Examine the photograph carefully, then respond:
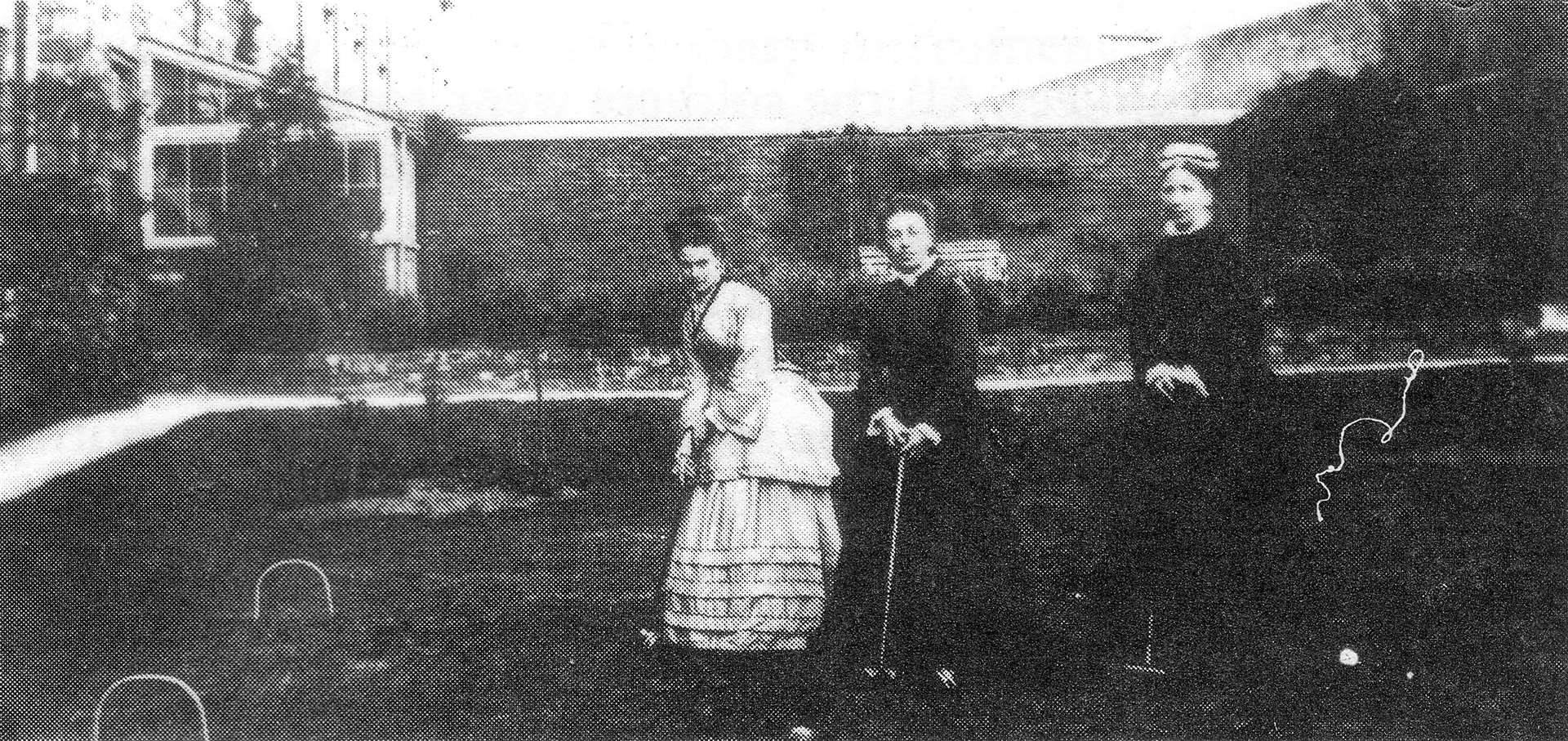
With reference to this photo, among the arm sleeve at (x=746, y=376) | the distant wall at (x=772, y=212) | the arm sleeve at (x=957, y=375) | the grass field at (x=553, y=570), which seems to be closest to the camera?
the arm sleeve at (x=957, y=375)

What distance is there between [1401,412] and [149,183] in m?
4.22

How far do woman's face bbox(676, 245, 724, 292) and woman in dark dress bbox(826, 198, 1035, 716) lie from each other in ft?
1.86

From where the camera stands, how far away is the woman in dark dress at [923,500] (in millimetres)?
3691

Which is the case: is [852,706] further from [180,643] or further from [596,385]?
[180,643]

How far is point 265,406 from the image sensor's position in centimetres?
399

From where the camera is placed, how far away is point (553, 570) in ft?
13.3

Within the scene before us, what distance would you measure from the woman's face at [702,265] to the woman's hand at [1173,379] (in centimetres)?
144

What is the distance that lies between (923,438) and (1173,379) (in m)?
0.86

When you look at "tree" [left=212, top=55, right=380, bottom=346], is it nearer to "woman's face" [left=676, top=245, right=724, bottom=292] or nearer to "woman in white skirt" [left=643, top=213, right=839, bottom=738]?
"woman's face" [left=676, top=245, right=724, bottom=292]

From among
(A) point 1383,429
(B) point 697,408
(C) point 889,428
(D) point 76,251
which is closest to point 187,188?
(D) point 76,251

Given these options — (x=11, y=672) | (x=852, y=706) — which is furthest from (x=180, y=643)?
(x=852, y=706)

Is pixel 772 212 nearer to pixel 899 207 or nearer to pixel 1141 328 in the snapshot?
pixel 899 207

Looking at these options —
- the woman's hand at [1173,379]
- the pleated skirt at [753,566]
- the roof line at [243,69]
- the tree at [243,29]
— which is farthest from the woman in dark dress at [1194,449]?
the tree at [243,29]

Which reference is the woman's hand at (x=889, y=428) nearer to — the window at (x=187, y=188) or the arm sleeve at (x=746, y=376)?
the arm sleeve at (x=746, y=376)
